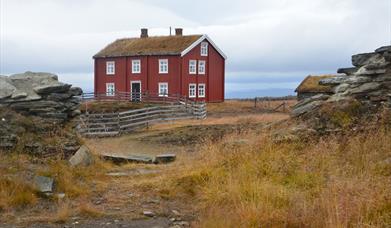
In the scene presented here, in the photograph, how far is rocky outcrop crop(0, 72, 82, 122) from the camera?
1267 cm

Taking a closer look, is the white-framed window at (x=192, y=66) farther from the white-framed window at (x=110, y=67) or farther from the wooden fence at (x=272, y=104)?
the white-framed window at (x=110, y=67)

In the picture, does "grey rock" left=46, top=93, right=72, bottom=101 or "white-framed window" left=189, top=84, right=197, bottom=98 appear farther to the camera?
"white-framed window" left=189, top=84, right=197, bottom=98

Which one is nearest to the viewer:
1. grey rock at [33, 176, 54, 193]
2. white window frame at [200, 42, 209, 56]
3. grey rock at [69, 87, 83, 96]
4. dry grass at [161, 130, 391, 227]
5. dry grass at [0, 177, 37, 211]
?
dry grass at [161, 130, 391, 227]

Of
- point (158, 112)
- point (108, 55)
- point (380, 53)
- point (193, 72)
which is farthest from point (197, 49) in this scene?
point (380, 53)

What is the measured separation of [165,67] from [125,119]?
20141 mm

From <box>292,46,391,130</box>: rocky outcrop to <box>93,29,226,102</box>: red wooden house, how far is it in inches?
1437

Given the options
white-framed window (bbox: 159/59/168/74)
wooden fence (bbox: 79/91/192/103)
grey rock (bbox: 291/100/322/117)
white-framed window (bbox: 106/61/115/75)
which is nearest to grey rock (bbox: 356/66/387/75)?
grey rock (bbox: 291/100/322/117)

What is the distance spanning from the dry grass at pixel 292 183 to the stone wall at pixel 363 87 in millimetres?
1370

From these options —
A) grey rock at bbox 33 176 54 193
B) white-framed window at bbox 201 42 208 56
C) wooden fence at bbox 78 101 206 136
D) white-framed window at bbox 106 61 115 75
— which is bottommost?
wooden fence at bbox 78 101 206 136

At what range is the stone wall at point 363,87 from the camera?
38.0 feet

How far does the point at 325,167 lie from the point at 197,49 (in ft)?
146

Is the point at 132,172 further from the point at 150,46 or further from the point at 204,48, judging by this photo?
the point at 204,48

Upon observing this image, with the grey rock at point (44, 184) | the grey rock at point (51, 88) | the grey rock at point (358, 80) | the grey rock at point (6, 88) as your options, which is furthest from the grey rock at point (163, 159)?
the grey rock at point (358, 80)

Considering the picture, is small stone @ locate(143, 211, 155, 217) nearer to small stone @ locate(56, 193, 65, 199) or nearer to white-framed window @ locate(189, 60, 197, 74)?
small stone @ locate(56, 193, 65, 199)
